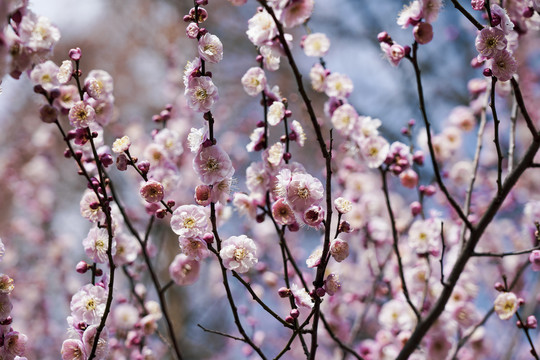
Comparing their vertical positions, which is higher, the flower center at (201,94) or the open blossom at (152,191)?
the flower center at (201,94)

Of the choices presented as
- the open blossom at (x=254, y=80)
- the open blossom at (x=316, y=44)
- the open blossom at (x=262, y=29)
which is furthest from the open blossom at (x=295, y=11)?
the open blossom at (x=316, y=44)

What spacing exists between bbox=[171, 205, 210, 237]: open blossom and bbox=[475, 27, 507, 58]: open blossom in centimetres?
99

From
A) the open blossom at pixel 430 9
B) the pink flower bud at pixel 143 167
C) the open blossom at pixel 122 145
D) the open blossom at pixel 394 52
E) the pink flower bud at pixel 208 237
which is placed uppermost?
the open blossom at pixel 430 9

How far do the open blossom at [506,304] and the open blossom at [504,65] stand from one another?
33.4 inches

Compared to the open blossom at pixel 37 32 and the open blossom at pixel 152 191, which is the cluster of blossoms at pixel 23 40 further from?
the open blossom at pixel 152 191

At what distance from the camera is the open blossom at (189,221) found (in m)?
1.48

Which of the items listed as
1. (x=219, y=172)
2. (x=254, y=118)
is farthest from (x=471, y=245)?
(x=254, y=118)

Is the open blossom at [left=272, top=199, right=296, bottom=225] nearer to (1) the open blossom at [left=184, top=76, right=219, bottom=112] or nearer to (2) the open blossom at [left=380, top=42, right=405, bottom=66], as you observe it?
(1) the open blossom at [left=184, top=76, right=219, bottom=112]

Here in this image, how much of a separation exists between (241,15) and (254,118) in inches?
54.4

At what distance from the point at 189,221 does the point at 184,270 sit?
0.58 m

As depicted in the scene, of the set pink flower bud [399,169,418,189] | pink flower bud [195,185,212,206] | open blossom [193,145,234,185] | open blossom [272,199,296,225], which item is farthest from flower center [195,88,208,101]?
pink flower bud [399,169,418,189]

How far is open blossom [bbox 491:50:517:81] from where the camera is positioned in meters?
1.51

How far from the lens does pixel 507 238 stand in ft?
16.4

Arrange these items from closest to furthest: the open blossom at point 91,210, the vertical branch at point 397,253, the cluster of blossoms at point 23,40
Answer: the cluster of blossoms at point 23,40 < the open blossom at point 91,210 < the vertical branch at point 397,253
